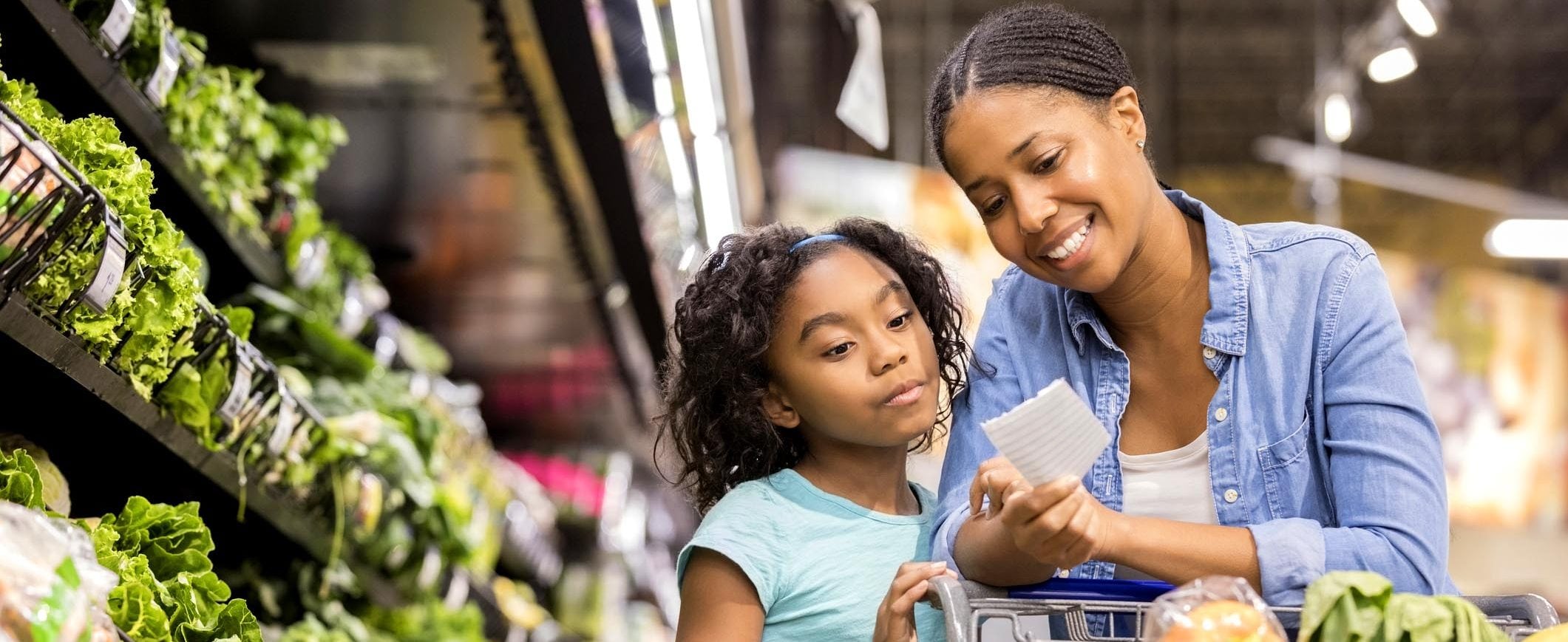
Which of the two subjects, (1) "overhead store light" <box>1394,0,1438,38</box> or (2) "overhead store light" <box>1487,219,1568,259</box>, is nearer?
(1) "overhead store light" <box>1394,0,1438,38</box>

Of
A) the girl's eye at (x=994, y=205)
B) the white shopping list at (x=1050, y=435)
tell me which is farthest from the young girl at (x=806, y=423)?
the white shopping list at (x=1050, y=435)

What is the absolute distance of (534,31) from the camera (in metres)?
2.81

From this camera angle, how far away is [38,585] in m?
1.30

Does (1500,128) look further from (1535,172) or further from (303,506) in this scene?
(303,506)

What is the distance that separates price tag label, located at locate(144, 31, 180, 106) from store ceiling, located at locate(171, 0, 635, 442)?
1.17ft

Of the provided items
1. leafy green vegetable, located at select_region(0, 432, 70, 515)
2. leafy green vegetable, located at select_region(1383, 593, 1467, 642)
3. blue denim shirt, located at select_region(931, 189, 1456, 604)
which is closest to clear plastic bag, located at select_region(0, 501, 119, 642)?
leafy green vegetable, located at select_region(0, 432, 70, 515)

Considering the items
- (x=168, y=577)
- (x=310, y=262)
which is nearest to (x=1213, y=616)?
(x=168, y=577)

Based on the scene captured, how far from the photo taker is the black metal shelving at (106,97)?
1963 millimetres

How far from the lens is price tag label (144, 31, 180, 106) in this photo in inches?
90.6

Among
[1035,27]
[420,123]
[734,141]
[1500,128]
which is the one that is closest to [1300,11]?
[1500,128]

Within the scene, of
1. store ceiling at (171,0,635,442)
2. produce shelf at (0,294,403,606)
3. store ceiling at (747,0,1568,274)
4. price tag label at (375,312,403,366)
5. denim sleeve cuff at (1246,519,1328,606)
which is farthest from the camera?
store ceiling at (747,0,1568,274)

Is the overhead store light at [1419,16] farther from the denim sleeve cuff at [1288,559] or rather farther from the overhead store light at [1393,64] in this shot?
the denim sleeve cuff at [1288,559]

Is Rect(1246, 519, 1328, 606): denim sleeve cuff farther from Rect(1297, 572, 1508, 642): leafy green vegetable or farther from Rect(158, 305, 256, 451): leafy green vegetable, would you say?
Rect(158, 305, 256, 451): leafy green vegetable

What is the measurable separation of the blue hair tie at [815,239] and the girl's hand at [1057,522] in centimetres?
78
